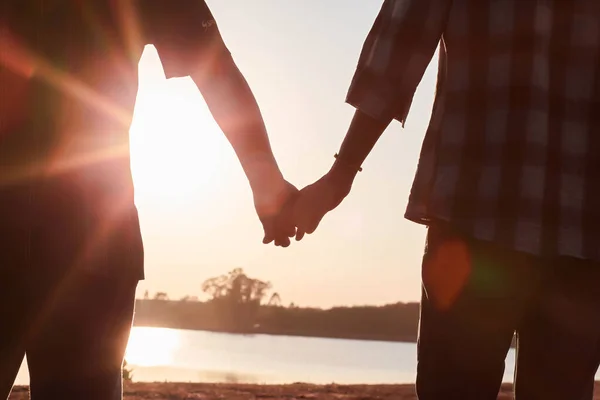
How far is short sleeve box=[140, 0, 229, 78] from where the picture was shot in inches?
75.2

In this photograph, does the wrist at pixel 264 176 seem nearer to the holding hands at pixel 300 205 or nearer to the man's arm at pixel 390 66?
the holding hands at pixel 300 205

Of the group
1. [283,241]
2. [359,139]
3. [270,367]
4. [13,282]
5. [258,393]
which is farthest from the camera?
[270,367]

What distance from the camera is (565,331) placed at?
68.3 inches

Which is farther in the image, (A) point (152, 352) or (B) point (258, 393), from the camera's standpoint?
(A) point (152, 352)

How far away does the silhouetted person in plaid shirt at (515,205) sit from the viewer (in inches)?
68.1

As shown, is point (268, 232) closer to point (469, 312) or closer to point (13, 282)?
point (469, 312)

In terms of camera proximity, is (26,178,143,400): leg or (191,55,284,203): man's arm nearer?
(26,178,143,400): leg

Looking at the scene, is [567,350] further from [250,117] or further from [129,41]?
[129,41]

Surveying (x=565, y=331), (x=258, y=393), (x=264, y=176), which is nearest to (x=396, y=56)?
(x=264, y=176)

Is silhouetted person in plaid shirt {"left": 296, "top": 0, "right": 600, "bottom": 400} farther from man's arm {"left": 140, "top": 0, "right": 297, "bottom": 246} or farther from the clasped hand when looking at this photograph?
man's arm {"left": 140, "top": 0, "right": 297, "bottom": 246}

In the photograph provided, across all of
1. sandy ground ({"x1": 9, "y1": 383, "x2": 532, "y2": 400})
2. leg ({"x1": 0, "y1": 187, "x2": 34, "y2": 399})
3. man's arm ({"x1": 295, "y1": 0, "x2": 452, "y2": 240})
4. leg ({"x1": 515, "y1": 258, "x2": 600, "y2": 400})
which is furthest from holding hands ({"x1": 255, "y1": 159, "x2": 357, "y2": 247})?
sandy ground ({"x1": 9, "y1": 383, "x2": 532, "y2": 400})

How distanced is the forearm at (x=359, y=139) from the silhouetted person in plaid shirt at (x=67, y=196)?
Answer: 675mm

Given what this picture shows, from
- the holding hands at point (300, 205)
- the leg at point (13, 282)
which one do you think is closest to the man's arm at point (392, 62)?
the holding hands at point (300, 205)

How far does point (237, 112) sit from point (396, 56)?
21.9 inches
